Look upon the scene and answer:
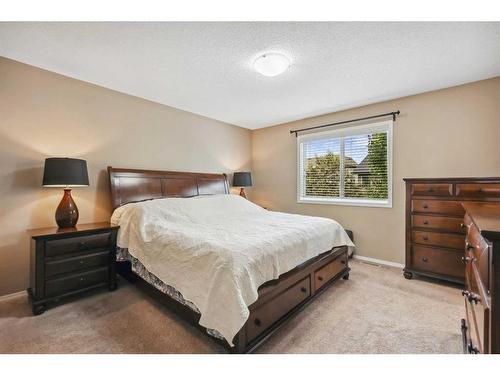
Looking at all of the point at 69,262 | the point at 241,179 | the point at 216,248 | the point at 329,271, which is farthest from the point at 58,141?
the point at 329,271

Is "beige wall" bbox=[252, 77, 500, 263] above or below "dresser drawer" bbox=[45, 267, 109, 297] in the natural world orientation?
above

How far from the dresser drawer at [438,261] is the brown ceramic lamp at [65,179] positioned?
3760mm

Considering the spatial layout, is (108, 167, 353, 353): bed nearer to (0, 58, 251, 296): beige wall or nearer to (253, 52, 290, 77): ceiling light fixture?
(0, 58, 251, 296): beige wall

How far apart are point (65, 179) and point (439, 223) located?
3.93 m

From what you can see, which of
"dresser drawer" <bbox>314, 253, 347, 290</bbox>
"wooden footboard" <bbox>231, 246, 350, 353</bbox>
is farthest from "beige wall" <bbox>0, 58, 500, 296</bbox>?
"wooden footboard" <bbox>231, 246, 350, 353</bbox>

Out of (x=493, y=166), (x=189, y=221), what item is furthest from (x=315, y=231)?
(x=493, y=166)

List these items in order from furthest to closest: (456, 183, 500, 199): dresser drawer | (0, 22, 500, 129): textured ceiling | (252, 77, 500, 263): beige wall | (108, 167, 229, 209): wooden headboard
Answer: (108, 167, 229, 209): wooden headboard < (252, 77, 500, 263): beige wall < (456, 183, 500, 199): dresser drawer < (0, 22, 500, 129): textured ceiling

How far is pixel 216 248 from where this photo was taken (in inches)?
Result: 62.3

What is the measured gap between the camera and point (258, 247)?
1.69 meters

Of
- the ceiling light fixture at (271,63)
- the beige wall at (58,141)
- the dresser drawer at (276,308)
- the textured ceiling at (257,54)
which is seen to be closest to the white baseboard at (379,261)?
the dresser drawer at (276,308)

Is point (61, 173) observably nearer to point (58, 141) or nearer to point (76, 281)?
point (58, 141)

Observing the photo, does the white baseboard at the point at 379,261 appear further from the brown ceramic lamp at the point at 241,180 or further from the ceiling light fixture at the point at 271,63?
the ceiling light fixture at the point at 271,63

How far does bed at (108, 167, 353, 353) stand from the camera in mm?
1430
